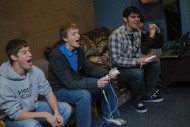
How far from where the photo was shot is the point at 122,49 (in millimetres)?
3545

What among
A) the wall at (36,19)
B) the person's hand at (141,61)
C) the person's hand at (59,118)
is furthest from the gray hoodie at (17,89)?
the person's hand at (141,61)

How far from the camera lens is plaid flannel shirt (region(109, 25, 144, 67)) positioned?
3.50 meters

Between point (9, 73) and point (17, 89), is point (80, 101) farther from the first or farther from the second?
point (9, 73)

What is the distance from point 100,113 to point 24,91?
125 cm

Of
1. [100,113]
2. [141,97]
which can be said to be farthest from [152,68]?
[100,113]

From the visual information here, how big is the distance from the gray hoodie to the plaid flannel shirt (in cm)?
103

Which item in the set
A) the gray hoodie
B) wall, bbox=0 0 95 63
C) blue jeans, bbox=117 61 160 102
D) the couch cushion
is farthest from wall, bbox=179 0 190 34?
the gray hoodie

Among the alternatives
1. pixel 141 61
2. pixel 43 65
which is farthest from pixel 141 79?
pixel 43 65

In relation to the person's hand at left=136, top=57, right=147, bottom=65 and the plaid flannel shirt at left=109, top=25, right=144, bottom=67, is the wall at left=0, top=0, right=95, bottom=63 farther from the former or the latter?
the person's hand at left=136, top=57, right=147, bottom=65

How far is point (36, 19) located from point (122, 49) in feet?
4.02

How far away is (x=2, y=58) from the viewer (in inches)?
138

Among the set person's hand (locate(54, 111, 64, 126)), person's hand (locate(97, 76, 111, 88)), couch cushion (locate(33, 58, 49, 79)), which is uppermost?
couch cushion (locate(33, 58, 49, 79))

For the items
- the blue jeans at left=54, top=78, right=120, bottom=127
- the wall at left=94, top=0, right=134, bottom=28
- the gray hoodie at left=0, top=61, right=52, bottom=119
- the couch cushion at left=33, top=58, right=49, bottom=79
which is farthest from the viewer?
the wall at left=94, top=0, right=134, bottom=28

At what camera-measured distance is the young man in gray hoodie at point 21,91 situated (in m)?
2.53
